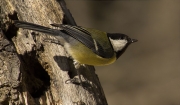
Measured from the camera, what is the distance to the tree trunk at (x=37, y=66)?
9.53 ft

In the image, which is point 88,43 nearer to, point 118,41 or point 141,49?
point 118,41

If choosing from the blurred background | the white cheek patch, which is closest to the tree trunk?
the white cheek patch

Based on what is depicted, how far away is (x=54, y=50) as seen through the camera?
3371 millimetres

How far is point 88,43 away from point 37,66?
0.62 metres

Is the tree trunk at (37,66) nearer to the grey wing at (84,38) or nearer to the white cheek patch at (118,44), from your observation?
the grey wing at (84,38)

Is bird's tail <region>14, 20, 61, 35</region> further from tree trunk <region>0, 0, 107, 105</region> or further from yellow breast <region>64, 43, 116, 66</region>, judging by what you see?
yellow breast <region>64, 43, 116, 66</region>

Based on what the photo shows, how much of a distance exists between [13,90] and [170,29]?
459 cm

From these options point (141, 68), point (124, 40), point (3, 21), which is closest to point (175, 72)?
point (141, 68)

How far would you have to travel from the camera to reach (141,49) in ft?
22.3

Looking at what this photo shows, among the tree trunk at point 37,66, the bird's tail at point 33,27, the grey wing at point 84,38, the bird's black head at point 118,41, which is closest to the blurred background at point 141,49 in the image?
the bird's black head at point 118,41

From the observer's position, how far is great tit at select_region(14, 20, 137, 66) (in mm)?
3494

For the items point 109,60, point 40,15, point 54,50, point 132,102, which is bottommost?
point 132,102

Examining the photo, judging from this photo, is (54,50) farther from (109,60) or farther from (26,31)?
(109,60)

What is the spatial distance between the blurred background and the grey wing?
8.01 ft
